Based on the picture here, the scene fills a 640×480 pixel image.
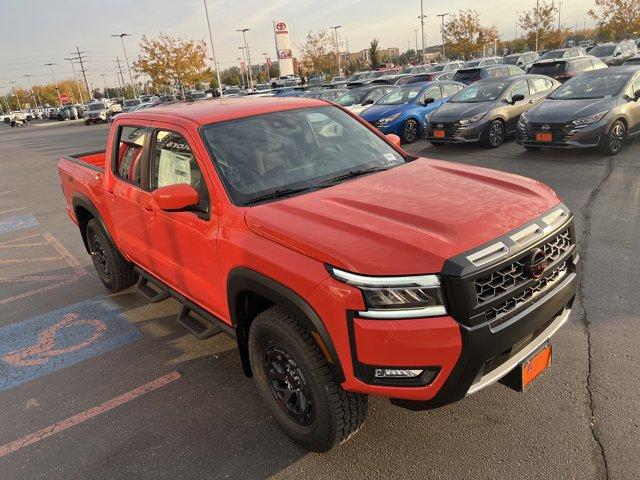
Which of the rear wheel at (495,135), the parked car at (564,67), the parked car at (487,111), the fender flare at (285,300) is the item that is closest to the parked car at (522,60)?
the parked car at (564,67)

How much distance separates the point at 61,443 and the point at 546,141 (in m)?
9.25

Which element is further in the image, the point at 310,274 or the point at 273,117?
the point at 273,117

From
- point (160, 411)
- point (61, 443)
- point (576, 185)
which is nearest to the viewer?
point (61, 443)

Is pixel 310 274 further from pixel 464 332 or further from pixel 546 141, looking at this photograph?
pixel 546 141

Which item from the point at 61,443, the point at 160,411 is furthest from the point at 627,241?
the point at 61,443

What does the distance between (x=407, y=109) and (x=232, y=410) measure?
11.6 meters

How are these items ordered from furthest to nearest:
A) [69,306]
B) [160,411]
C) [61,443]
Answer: [69,306]
[160,411]
[61,443]

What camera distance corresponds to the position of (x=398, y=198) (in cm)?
271

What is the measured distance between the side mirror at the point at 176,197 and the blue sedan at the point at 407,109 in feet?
34.5

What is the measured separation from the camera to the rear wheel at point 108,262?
482 cm

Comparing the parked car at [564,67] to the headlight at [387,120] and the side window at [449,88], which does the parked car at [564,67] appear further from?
the headlight at [387,120]

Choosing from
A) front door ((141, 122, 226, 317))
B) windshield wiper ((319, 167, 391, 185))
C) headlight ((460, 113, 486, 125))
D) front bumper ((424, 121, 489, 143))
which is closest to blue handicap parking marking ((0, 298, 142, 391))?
front door ((141, 122, 226, 317))

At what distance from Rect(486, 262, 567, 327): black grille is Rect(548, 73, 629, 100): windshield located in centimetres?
855

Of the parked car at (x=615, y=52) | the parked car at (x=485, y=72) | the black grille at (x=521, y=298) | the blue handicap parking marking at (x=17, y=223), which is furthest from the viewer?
the parked car at (x=615, y=52)
